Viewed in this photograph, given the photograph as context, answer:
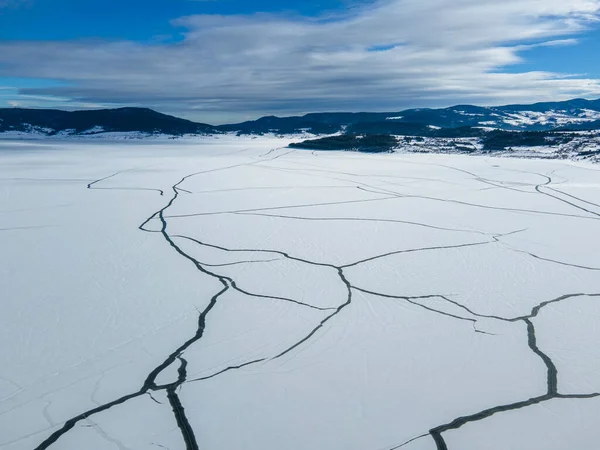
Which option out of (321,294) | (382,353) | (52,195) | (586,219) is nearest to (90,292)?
(321,294)

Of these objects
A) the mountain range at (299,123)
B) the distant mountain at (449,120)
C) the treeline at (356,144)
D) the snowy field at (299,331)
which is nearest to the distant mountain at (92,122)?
the mountain range at (299,123)

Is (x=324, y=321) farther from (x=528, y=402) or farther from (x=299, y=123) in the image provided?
(x=299, y=123)

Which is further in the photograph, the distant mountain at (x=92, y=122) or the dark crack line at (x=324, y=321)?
the distant mountain at (x=92, y=122)

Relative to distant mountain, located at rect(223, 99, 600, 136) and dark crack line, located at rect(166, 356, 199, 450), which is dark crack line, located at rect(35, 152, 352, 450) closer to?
dark crack line, located at rect(166, 356, 199, 450)

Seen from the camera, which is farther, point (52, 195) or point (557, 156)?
point (557, 156)

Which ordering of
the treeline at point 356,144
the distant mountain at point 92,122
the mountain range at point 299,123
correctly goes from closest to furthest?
the treeline at point 356,144, the mountain range at point 299,123, the distant mountain at point 92,122

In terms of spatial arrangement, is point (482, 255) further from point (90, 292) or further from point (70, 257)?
point (70, 257)

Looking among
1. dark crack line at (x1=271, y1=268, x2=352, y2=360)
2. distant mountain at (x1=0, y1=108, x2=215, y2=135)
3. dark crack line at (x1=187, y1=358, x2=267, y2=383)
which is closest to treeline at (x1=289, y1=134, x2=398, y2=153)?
dark crack line at (x1=271, y1=268, x2=352, y2=360)

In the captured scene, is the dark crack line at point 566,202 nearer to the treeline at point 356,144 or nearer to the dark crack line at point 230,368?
the dark crack line at point 230,368

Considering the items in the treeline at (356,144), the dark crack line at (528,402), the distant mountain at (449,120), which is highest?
the distant mountain at (449,120)
